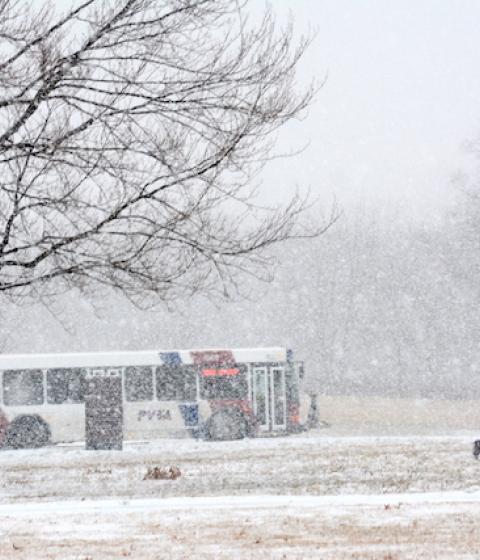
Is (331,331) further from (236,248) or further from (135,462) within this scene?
(236,248)

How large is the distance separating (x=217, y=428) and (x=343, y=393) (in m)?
31.9

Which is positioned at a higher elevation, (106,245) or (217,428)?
(106,245)

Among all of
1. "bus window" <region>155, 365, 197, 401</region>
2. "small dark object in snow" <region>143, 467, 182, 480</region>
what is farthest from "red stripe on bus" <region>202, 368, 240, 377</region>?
"small dark object in snow" <region>143, 467, 182, 480</region>

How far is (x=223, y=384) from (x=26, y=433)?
524cm

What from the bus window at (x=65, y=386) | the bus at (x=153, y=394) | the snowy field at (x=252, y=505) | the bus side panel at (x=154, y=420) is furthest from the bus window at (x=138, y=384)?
the snowy field at (x=252, y=505)

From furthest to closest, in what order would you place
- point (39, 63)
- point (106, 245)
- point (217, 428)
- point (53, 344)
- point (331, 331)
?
point (53, 344) < point (331, 331) < point (217, 428) < point (106, 245) < point (39, 63)

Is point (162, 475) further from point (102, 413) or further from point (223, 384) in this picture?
point (223, 384)

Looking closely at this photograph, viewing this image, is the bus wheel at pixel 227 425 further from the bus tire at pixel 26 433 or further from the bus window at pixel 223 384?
the bus tire at pixel 26 433

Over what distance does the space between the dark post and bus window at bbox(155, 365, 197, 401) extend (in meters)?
2.87

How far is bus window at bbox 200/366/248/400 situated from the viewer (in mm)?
31156

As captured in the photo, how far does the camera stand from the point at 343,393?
6206cm

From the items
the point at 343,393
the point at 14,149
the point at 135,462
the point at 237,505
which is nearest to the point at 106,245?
the point at 14,149

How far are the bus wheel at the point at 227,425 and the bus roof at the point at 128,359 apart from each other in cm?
140

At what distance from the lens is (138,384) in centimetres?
3141
